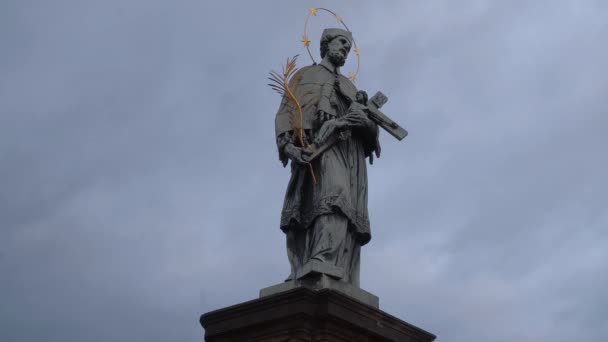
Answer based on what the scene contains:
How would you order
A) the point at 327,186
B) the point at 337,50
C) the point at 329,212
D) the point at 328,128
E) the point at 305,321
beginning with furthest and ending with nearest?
the point at 337,50, the point at 328,128, the point at 327,186, the point at 329,212, the point at 305,321

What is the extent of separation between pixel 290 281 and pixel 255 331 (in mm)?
884

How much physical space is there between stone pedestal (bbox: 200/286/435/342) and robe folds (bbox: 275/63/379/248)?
1.38 metres

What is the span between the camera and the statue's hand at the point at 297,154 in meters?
11.5

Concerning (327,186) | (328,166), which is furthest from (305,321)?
(328,166)

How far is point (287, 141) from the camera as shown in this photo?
39.0 ft

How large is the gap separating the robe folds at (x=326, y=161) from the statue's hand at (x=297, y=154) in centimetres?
16

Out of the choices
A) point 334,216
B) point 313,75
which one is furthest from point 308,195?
point 313,75

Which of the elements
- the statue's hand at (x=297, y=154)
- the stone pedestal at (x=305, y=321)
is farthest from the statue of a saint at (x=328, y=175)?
the stone pedestal at (x=305, y=321)

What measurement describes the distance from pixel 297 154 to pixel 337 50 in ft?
6.61

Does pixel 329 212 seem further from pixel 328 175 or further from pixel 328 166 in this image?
pixel 328 166

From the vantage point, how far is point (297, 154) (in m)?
11.5

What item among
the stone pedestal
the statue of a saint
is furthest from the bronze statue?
the stone pedestal

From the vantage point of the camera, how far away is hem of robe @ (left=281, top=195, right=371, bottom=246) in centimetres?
1116

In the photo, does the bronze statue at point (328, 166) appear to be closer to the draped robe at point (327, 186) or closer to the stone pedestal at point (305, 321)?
the draped robe at point (327, 186)
